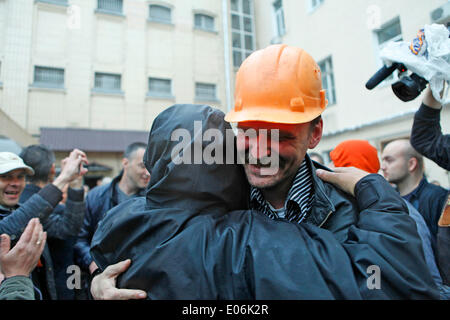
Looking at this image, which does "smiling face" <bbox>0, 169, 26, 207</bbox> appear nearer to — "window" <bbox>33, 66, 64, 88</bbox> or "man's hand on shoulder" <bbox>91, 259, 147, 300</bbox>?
"man's hand on shoulder" <bbox>91, 259, 147, 300</bbox>

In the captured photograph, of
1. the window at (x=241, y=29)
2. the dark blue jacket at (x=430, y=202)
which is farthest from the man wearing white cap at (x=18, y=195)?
the window at (x=241, y=29)

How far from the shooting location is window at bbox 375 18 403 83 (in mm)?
7648

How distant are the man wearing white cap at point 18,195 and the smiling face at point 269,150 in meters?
1.62

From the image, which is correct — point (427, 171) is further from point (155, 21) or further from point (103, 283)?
point (155, 21)

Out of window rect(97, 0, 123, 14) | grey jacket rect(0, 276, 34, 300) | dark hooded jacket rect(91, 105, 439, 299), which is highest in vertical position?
window rect(97, 0, 123, 14)

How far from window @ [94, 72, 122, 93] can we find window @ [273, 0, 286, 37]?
23.0ft

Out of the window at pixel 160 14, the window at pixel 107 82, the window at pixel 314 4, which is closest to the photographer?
the window at pixel 314 4

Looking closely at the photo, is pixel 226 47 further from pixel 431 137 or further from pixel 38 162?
pixel 431 137

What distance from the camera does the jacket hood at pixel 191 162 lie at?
109cm

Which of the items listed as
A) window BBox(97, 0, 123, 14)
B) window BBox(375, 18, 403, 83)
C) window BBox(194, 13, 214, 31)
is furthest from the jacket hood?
window BBox(194, 13, 214, 31)

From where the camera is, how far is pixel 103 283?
1.09 m

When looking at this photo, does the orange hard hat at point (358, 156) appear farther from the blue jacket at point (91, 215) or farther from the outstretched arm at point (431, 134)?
the blue jacket at point (91, 215)

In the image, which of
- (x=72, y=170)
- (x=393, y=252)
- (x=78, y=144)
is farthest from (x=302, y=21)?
(x=393, y=252)
